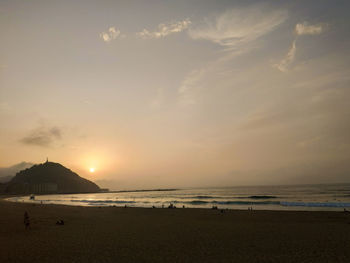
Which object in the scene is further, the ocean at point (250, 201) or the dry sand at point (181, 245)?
the ocean at point (250, 201)

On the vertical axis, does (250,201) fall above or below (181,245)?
below

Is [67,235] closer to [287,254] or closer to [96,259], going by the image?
[96,259]

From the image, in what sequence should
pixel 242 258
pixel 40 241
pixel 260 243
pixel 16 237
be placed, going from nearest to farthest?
pixel 242 258 → pixel 260 243 → pixel 40 241 → pixel 16 237

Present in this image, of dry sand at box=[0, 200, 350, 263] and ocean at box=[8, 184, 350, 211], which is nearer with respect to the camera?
dry sand at box=[0, 200, 350, 263]

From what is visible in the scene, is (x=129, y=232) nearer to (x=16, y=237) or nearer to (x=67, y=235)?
(x=67, y=235)

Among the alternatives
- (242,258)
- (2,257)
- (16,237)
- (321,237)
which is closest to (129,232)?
(16,237)

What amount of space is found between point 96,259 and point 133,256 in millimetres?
1638

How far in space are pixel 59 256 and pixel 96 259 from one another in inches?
79.1

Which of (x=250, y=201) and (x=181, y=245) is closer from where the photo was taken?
(x=181, y=245)

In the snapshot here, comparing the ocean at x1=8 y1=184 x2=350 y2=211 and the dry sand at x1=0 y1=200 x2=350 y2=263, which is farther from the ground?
the dry sand at x1=0 y1=200 x2=350 y2=263

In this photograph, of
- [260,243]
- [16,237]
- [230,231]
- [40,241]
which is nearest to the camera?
[260,243]

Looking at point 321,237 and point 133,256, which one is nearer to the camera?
point 133,256

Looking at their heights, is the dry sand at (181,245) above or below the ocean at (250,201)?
above

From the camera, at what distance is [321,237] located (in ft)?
53.8
